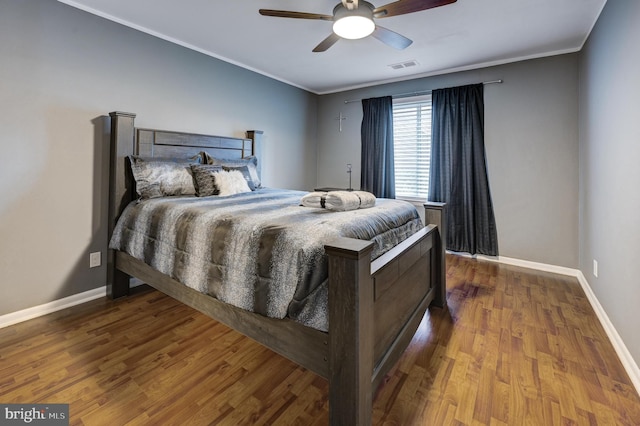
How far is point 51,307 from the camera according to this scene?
2.48 m

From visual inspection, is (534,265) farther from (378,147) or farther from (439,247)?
(378,147)

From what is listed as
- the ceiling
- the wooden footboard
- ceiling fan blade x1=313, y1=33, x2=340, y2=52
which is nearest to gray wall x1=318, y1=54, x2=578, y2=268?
the ceiling

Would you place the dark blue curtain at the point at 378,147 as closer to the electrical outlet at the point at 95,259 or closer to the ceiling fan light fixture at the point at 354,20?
the ceiling fan light fixture at the point at 354,20

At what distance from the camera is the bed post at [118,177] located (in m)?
2.65

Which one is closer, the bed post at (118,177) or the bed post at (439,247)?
the bed post at (439,247)

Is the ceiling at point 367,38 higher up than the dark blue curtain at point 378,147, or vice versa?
the ceiling at point 367,38

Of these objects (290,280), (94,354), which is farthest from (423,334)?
(94,354)

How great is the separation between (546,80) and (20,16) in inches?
192

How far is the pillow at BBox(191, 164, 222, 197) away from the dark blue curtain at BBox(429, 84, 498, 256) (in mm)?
2847

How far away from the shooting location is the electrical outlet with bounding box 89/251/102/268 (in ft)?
8.88

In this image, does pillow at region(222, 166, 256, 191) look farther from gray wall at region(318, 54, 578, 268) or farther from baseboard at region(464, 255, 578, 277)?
baseboard at region(464, 255, 578, 277)

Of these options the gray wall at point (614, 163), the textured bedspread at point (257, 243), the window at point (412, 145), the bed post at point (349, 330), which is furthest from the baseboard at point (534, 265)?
the bed post at point (349, 330)

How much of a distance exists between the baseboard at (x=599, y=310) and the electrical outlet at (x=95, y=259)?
3833 mm

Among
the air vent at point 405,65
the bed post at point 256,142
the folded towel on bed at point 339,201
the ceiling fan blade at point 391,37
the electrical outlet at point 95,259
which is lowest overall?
the electrical outlet at point 95,259
